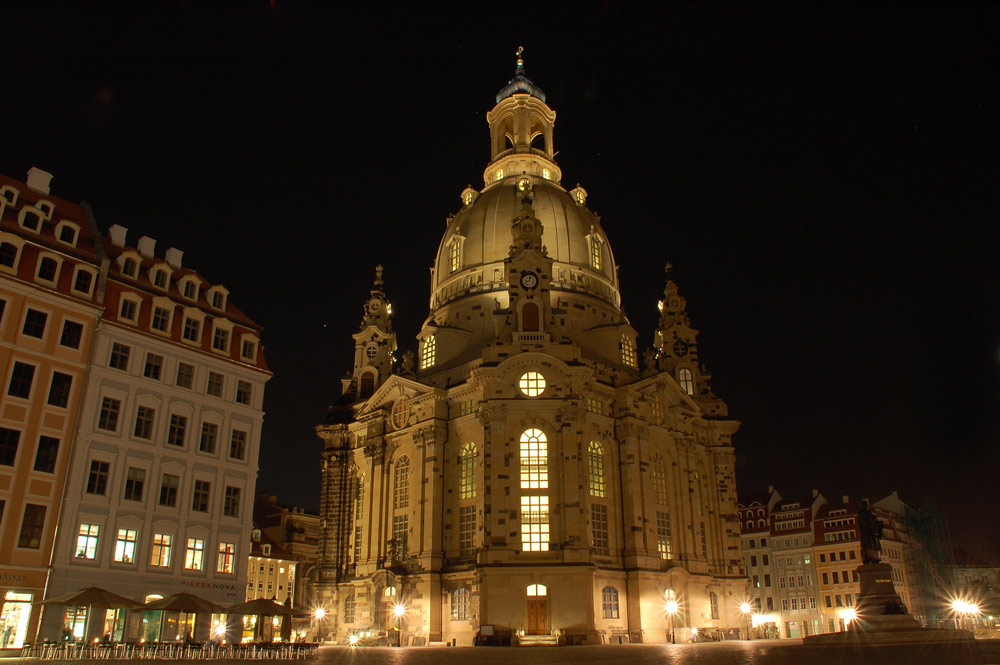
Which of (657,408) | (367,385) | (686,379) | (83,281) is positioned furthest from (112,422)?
(686,379)

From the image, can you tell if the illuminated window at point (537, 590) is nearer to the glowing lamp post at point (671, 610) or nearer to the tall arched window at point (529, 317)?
the glowing lamp post at point (671, 610)

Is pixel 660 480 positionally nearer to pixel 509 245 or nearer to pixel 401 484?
pixel 401 484

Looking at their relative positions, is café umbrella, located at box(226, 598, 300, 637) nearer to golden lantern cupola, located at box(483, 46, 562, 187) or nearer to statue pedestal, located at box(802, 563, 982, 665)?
statue pedestal, located at box(802, 563, 982, 665)

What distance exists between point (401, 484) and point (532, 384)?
1466cm

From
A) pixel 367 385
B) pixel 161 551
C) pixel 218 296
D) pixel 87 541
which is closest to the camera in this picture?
pixel 87 541

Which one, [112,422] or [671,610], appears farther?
[671,610]

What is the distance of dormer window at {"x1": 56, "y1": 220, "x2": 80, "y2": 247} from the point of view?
40.2 metres

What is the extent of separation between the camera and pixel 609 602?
57.6m

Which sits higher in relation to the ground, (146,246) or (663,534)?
(146,246)

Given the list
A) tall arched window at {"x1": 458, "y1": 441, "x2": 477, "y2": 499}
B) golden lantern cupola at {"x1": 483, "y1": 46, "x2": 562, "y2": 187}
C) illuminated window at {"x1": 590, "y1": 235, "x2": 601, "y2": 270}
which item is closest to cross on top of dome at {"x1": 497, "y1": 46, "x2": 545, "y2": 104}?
golden lantern cupola at {"x1": 483, "y1": 46, "x2": 562, "y2": 187}

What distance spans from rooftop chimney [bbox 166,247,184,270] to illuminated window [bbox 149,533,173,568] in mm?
16264

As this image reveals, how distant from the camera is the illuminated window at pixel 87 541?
36.6 m

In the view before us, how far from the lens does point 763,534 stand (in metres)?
101

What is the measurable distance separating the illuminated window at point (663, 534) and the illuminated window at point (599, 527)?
18.1ft
